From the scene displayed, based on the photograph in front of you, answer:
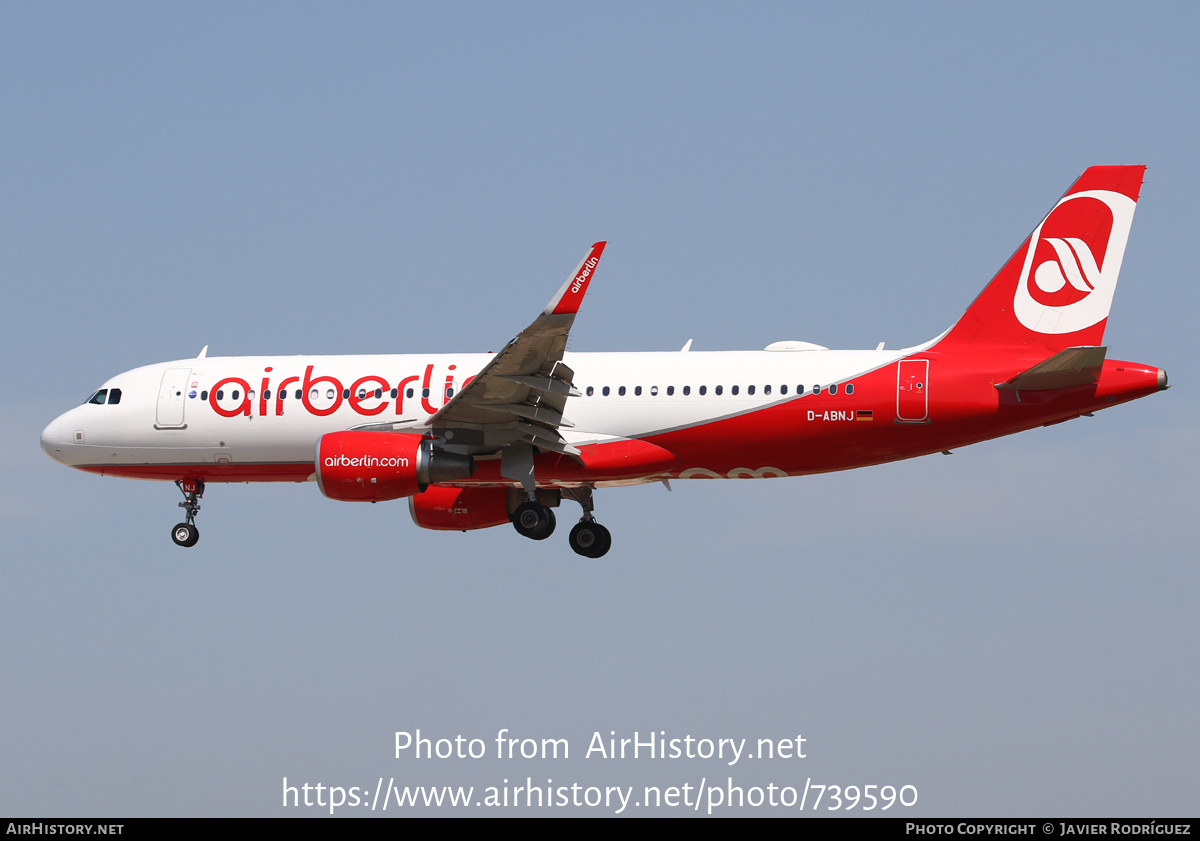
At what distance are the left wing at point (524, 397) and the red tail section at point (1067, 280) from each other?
775 centimetres

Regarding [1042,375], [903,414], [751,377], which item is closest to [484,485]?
[751,377]

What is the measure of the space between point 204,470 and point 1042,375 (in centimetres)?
1789

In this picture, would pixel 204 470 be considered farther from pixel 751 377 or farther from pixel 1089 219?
pixel 1089 219

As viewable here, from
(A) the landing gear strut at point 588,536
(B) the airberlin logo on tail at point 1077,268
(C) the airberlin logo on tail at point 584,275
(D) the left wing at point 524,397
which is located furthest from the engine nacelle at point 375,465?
(B) the airberlin logo on tail at point 1077,268

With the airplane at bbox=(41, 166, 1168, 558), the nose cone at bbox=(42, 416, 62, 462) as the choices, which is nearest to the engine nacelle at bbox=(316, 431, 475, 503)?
the airplane at bbox=(41, 166, 1168, 558)

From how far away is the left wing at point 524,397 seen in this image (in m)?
27.9

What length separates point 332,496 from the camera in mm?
30375

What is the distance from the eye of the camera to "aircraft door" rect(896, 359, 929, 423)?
29766 mm

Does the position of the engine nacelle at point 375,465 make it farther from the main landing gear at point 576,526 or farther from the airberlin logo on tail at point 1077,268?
the airberlin logo on tail at point 1077,268

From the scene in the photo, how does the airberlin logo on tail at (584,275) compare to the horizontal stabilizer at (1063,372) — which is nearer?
the airberlin logo on tail at (584,275)

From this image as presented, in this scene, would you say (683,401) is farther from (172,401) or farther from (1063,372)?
(172,401)

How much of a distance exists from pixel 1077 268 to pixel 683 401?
27.5 ft

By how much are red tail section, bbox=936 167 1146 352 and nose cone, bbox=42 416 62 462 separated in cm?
1973

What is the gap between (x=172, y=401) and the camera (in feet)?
111
